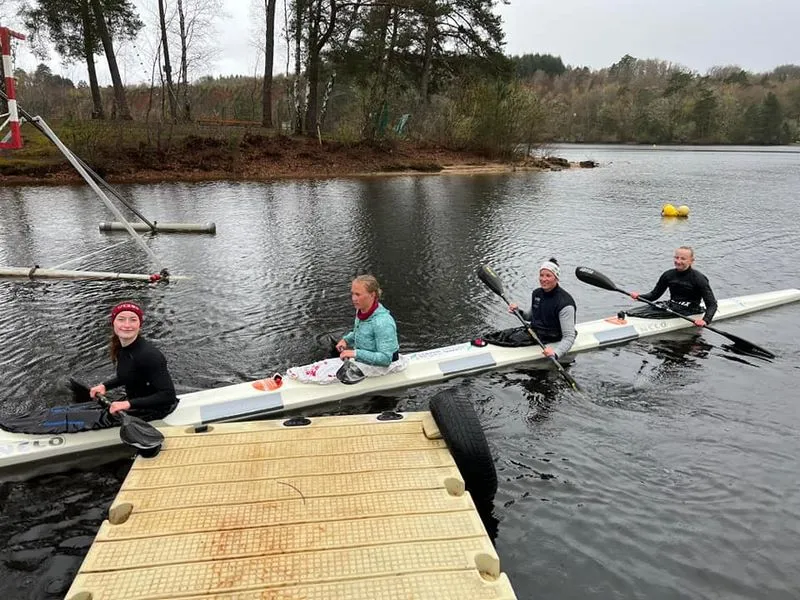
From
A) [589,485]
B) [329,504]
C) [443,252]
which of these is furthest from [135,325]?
[443,252]

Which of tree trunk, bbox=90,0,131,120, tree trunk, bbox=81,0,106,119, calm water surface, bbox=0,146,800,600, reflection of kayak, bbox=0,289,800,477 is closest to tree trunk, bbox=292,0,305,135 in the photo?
tree trunk, bbox=90,0,131,120

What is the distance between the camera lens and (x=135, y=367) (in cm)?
518

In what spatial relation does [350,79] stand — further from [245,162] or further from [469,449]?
[469,449]

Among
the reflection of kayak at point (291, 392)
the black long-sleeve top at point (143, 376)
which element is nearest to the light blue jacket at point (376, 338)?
the reflection of kayak at point (291, 392)

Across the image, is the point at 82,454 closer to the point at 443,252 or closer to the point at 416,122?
the point at 443,252

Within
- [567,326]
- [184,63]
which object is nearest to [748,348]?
[567,326]

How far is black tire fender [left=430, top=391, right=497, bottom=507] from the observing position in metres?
4.74

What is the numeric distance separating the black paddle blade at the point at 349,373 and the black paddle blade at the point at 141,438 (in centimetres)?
228

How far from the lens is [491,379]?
7.61m

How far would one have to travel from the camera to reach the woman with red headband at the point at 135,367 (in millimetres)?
4949

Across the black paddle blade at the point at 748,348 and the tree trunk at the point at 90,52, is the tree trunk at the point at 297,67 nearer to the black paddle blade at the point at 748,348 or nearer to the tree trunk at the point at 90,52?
the tree trunk at the point at 90,52

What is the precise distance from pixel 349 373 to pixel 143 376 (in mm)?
2308

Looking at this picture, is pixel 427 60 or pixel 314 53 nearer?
pixel 314 53

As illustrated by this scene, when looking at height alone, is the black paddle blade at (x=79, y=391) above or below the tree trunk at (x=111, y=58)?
below
